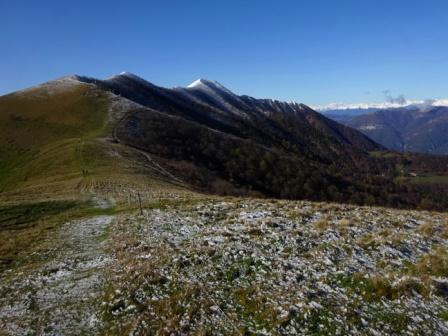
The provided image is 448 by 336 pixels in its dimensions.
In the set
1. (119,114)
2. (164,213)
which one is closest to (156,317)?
(164,213)

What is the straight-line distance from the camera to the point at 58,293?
16.2 meters

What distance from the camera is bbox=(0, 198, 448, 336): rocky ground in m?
12.3

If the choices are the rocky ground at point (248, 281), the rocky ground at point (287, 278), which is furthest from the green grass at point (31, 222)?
the rocky ground at point (287, 278)

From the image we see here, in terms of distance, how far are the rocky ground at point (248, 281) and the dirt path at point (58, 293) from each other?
6 centimetres

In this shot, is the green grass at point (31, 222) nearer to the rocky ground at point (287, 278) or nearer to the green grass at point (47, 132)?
the rocky ground at point (287, 278)

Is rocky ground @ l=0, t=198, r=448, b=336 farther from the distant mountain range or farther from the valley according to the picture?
the distant mountain range

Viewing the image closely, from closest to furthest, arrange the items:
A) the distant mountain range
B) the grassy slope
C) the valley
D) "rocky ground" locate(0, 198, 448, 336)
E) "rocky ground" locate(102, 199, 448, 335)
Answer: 1. "rocky ground" locate(102, 199, 448, 335)
2. "rocky ground" locate(0, 198, 448, 336)
3. the valley
4. the grassy slope
5. the distant mountain range

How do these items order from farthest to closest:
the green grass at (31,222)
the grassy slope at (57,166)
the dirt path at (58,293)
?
1. the grassy slope at (57,166)
2. the green grass at (31,222)
3. the dirt path at (58,293)

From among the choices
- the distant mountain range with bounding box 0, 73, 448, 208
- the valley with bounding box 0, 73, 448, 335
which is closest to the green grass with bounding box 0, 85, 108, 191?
the distant mountain range with bounding box 0, 73, 448, 208

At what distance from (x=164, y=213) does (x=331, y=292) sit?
729 inches

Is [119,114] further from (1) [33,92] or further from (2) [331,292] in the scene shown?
(2) [331,292]

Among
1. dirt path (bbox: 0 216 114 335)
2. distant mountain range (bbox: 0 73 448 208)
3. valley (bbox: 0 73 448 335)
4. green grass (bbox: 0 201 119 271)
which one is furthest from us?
distant mountain range (bbox: 0 73 448 208)

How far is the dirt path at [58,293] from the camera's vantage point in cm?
1331

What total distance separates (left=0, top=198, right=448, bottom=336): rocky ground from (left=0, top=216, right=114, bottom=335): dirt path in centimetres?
6
